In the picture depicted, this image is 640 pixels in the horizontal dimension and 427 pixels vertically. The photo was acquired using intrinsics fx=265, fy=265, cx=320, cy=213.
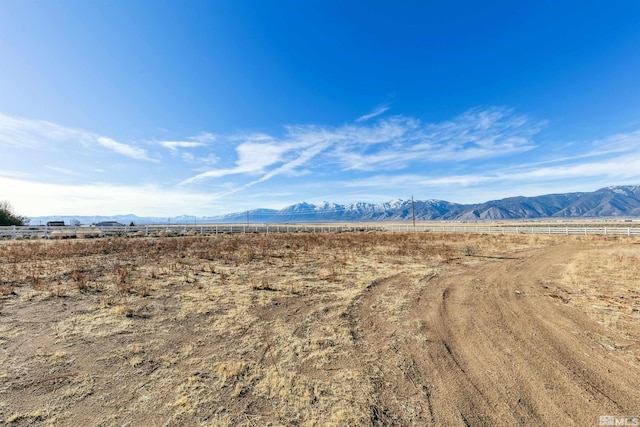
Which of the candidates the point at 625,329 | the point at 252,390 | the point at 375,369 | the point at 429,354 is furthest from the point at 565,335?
the point at 252,390

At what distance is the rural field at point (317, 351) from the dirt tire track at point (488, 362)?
0.08 feet

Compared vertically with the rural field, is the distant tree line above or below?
above

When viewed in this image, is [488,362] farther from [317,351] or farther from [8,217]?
[8,217]

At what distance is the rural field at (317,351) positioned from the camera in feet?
12.0

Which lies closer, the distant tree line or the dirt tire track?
the dirt tire track

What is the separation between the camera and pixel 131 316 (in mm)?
7070

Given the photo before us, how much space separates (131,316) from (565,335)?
10.4m

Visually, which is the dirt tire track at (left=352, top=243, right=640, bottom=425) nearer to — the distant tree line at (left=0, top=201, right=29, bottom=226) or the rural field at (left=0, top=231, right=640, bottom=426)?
the rural field at (left=0, top=231, right=640, bottom=426)

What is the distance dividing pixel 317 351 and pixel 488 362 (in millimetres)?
3119

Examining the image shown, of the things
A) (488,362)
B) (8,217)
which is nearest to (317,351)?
(488,362)

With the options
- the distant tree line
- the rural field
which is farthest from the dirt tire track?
the distant tree line

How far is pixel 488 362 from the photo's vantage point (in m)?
4.74

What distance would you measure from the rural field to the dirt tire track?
1.0 inches

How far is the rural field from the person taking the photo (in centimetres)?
366
